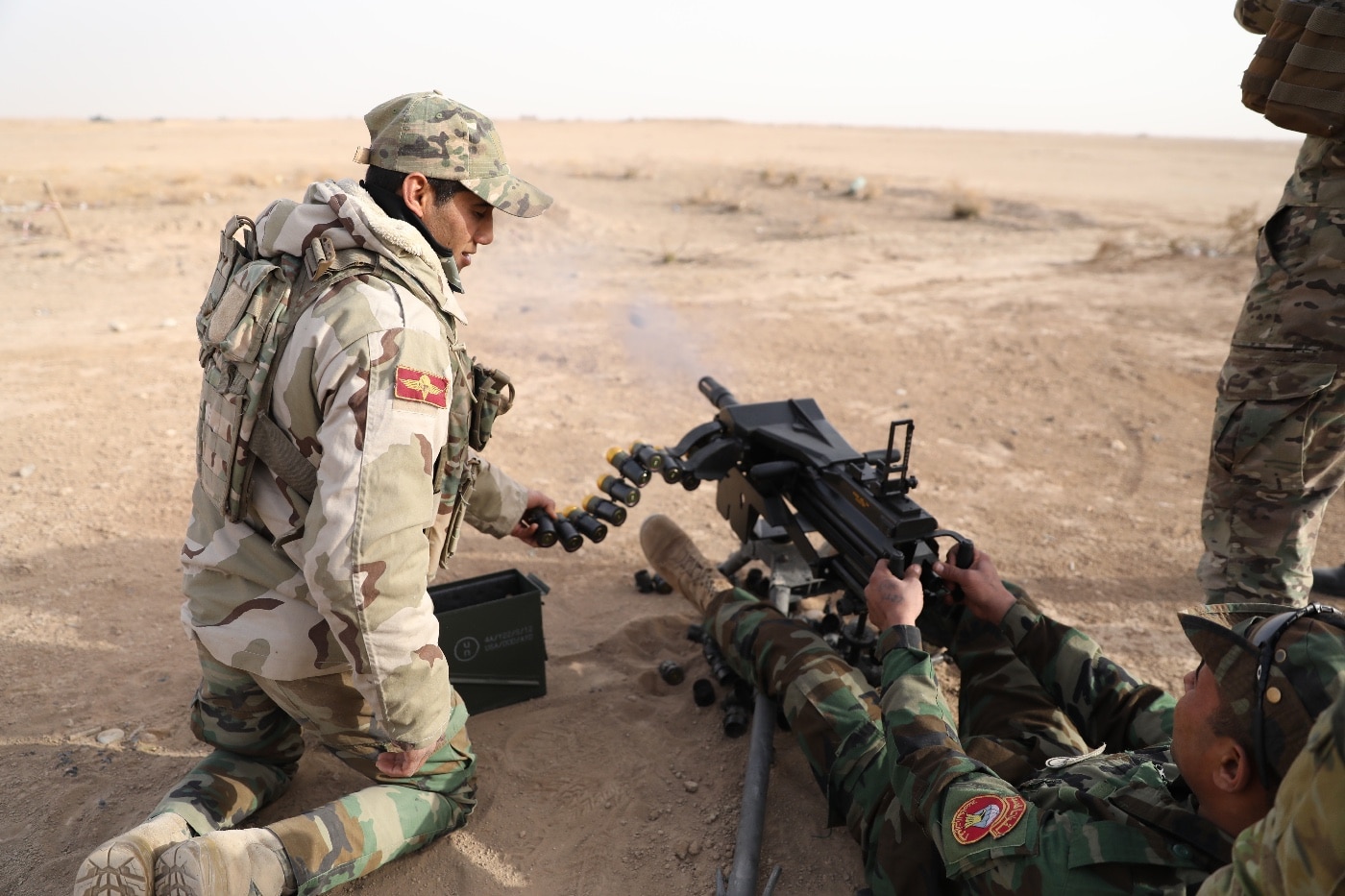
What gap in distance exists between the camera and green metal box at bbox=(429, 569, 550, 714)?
3.53m

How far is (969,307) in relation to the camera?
1066 cm

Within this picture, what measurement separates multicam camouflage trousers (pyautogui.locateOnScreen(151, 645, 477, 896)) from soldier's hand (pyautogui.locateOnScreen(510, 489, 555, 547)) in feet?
3.27

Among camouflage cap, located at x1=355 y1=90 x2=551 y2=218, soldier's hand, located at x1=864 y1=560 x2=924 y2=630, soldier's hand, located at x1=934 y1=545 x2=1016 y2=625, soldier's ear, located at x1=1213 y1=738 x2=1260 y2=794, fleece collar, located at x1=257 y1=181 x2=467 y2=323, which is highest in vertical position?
Answer: camouflage cap, located at x1=355 y1=90 x2=551 y2=218

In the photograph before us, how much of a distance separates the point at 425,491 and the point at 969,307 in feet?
30.8

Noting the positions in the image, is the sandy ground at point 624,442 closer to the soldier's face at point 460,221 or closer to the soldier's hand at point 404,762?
the soldier's hand at point 404,762

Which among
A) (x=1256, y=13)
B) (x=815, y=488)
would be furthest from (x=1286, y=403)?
(x=815, y=488)

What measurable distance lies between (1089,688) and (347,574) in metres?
2.42

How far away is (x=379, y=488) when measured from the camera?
2359mm

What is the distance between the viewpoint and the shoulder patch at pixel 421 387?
7.88ft

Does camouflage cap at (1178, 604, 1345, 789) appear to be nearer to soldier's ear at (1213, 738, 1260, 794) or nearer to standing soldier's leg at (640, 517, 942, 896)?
soldier's ear at (1213, 738, 1260, 794)

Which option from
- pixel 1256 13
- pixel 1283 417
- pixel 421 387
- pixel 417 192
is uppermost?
pixel 1256 13

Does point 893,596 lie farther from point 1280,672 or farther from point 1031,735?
point 1280,672

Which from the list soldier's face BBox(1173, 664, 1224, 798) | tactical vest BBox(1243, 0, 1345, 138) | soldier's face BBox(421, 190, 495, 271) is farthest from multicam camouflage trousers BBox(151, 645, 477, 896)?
tactical vest BBox(1243, 0, 1345, 138)

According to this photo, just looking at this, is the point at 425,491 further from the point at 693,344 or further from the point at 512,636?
the point at 693,344
